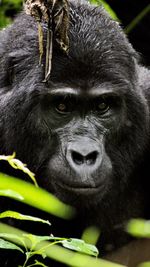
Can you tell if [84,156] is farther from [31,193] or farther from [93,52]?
[31,193]

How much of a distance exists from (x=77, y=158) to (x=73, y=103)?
58 centimetres

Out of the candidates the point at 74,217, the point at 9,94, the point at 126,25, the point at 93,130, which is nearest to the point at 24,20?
the point at 9,94

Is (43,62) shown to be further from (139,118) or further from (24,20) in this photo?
(139,118)

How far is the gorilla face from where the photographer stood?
4.16 meters

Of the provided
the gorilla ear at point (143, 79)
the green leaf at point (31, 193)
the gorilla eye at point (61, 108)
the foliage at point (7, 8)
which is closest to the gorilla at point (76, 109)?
the gorilla eye at point (61, 108)

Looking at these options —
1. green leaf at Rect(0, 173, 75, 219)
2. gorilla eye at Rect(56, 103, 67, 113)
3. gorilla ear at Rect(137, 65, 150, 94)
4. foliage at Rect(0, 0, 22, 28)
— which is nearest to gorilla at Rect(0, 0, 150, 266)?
gorilla eye at Rect(56, 103, 67, 113)

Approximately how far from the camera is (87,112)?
172 inches

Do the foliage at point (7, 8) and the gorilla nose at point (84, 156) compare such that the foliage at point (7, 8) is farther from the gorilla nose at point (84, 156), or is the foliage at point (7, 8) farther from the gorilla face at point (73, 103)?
the gorilla nose at point (84, 156)

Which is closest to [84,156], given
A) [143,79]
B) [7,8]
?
[143,79]

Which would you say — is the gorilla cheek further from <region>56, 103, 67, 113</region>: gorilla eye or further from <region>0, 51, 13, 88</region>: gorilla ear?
<region>0, 51, 13, 88</region>: gorilla ear

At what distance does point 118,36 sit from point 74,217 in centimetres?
140

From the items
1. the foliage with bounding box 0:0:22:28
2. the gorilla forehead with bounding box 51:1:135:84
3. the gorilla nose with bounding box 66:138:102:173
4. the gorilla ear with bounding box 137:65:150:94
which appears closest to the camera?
the gorilla nose with bounding box 66:138:102:173

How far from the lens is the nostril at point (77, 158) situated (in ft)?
12.7

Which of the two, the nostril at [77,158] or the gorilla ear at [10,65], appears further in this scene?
the gorilla ear at [10,65]
